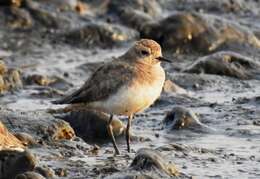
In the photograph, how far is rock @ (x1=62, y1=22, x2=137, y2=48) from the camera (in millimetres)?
17828

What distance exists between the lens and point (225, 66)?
15.0 m

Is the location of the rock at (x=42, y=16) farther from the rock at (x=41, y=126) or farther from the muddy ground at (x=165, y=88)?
the rock at (x=41, y=126)

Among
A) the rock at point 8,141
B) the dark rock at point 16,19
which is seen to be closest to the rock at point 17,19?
the dark rock at point 16,19

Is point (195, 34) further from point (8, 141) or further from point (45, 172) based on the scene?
point (45, 172)

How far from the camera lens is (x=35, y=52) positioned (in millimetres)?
17062

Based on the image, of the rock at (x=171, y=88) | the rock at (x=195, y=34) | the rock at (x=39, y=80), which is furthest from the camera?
the rock at (x=195, y=34)

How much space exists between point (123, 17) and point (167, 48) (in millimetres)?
2271

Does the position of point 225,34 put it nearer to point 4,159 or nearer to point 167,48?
point 167,48

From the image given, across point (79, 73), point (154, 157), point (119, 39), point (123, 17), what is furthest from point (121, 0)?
point (154, 157)

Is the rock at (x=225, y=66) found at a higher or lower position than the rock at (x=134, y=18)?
lower

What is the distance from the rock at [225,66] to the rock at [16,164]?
6.36 metres

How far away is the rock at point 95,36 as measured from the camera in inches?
702

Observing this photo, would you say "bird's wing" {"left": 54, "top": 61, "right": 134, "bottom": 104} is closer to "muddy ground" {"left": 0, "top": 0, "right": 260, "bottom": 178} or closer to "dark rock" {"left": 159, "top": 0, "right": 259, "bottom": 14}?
"muddy ground" {"left": 0, "top": 0, "right": 260, "bottom": 178}

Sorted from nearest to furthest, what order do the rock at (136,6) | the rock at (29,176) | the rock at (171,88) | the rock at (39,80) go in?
1. the rock at (29,176)
2. the rock at (171,88)
3. the rock at (39,80)
4. the rock at (136,6)
